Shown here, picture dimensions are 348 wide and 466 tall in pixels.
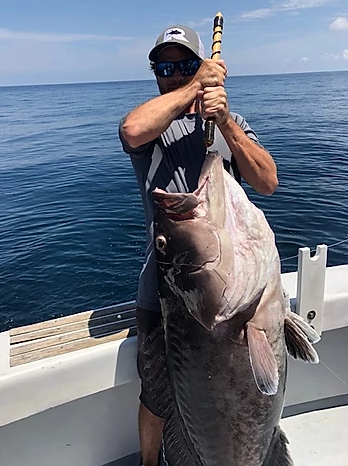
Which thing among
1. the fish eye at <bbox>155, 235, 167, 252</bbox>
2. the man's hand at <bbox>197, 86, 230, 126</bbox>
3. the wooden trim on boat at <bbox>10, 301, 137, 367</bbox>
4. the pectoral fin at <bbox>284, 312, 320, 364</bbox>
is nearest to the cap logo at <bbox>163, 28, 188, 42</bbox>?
the man's hand at <bbox>197, 86, 230, 126</bbox>

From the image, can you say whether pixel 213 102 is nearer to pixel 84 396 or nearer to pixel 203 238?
pixel 203 238

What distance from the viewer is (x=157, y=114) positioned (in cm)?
216

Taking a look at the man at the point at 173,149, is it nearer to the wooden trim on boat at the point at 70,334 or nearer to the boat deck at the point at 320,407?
the wooden trim on boat at the point at 70,334

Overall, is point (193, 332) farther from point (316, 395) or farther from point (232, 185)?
point (316, 395)

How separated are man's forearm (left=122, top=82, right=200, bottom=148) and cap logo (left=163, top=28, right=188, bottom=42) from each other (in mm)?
375

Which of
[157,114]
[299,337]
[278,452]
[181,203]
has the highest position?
[157,114]

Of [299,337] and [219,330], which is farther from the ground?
[219,330]

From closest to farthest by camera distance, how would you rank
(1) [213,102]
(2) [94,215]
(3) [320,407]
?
(1) [213,102]
(3) [320,407]
(2) [94,215]

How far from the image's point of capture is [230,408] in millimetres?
2086

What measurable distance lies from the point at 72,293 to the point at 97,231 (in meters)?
2.92

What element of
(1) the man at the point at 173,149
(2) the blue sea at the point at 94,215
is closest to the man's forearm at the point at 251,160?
(1) the man at the point at 173,149

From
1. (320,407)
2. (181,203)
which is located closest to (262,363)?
(181,203)

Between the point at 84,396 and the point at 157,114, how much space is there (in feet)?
5.08

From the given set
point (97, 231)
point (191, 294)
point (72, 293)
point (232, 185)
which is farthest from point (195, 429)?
point (97, 231)
